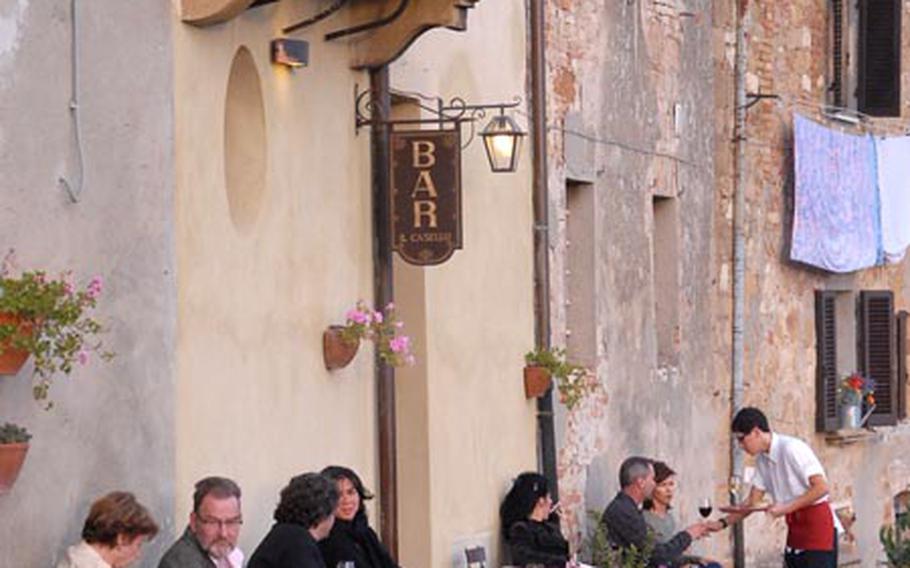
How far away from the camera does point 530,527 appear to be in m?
14.5

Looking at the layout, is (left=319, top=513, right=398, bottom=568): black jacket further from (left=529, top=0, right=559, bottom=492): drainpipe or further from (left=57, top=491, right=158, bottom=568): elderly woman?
(left=529, top=0, right=559, bottom=492): drainpipe

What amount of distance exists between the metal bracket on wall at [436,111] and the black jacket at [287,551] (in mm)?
2746

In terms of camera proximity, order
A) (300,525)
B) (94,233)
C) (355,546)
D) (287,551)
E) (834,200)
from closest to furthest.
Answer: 1. (94,233)
2. (287,551)
3. (300,525)
4. (355,546)
5. (834,200)

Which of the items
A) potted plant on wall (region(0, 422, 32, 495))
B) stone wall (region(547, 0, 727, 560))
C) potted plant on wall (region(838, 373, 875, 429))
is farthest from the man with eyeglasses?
potted plant on wall (region(838, 373, 875, 429))

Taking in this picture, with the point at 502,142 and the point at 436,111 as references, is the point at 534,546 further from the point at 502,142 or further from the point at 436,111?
the point at 436,111

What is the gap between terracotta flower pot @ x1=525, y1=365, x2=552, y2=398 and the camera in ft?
49.3

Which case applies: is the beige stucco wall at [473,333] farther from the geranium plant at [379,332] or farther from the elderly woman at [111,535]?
the elderly woman at [111,535]

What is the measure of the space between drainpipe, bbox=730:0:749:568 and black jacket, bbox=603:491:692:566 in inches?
164

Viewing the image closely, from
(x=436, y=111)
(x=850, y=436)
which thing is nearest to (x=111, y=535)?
(x=436, y=111)

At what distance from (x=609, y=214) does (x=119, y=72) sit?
314 inches

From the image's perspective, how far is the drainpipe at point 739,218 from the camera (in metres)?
19.7

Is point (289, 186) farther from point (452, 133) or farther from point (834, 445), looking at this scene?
point (834, 445)

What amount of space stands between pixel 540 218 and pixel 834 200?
6764 millimetres

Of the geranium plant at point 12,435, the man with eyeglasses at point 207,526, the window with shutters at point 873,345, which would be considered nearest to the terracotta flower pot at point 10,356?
the geranium plant at point 12,435
